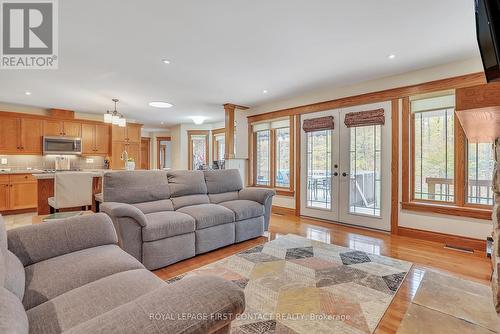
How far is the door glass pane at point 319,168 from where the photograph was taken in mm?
4477

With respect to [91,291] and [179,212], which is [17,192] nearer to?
[179,212]

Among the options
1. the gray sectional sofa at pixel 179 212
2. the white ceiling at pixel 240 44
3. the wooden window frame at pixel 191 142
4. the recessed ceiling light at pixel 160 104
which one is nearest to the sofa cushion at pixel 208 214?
the gray sectional sofa at pixel 179 212

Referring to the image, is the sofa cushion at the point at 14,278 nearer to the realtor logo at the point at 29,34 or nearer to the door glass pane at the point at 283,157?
the realtor logo at the point at 29,34

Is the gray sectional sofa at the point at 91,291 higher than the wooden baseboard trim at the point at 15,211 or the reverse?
higher

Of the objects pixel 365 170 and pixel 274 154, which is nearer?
pixel 365 170

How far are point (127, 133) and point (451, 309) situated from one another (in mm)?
7335

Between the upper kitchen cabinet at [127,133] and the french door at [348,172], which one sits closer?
the french door at [348,172]

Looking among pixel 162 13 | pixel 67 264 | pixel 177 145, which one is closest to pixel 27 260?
Answer: pixel 67 264

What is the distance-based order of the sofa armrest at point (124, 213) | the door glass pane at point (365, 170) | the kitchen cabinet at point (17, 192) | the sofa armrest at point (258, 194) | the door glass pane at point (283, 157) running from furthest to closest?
the door glass pane at point (283, 157) → the kitchen cabinet at point (17, 192) → the door glass pane at point (365, 170) → the sofa armrest at point (258, 194) → the sofa armrest at point (124, 213)

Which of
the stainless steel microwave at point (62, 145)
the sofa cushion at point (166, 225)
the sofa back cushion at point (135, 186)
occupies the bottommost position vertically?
the sofa cushion at point (166, 225)

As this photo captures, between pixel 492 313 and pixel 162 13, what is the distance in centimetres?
342

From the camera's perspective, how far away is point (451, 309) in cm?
177

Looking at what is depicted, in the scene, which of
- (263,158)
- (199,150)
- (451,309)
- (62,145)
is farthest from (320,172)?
(62,145)

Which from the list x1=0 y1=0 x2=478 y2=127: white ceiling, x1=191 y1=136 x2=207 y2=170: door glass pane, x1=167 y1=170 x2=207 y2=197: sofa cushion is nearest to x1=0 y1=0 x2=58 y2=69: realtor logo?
x1=0 y1=0 x2=478 y2=127: white ceiling
